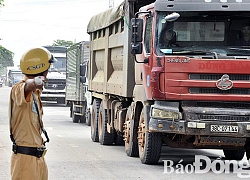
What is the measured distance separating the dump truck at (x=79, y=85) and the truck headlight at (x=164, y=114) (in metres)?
13.0

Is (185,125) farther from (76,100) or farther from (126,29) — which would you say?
(76,100)

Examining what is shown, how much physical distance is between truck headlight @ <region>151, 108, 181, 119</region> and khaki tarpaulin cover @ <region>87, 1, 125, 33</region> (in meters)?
3.50

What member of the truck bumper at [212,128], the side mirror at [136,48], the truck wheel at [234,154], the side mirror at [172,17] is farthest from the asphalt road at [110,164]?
the side mirror at [172,17]

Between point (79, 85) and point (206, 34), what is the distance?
1503 centimetres

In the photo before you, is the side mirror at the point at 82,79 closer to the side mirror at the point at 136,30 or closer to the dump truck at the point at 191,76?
the dump truck at the point at 191,76

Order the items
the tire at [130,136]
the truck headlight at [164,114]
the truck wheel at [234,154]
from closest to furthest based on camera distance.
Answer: the truck headlight at [164,114]
the tire at [130,136]
the truck wheel at [234,154]

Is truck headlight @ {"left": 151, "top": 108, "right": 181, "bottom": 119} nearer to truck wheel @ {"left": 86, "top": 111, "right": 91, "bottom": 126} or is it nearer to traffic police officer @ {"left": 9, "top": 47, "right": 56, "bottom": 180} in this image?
traffic police officer @ {"left": 9, "top": 47, "right": 56, "bottom": 180}

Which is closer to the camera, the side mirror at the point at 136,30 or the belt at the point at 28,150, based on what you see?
the belt at the point at 28,150

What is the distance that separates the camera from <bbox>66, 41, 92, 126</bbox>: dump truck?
2678cm

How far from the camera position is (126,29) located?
15.1 meters

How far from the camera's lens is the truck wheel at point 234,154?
1518cm

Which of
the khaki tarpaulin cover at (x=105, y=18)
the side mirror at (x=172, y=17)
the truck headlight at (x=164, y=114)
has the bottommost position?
the truck headlight at (x=164, y=114)

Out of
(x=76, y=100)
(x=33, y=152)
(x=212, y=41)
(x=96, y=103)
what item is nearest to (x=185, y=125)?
(x=212, y=41)

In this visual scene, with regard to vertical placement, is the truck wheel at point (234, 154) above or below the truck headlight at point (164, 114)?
below
